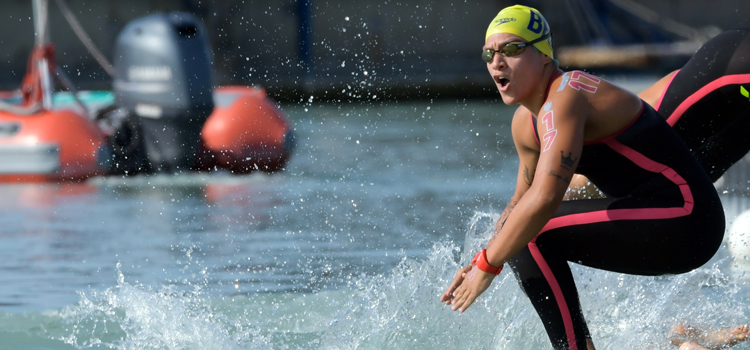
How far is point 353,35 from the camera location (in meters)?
37.0

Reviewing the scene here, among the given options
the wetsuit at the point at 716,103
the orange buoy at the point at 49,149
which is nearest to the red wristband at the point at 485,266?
the wetsuit at the point at 716,103

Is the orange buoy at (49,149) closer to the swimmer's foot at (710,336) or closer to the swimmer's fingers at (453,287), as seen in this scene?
the swimmer's foot at (710,336)

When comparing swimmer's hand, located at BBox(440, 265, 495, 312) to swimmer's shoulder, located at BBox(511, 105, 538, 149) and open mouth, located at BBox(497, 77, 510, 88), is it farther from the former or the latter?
open mouth, located at BBox(497, 77, 510, 88)

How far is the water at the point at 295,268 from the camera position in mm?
4898

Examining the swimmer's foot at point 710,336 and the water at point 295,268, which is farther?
the water at point 295,268

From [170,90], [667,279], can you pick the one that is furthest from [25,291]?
[170,90]

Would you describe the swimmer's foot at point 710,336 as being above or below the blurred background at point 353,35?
above

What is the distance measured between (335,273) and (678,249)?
10.6ft

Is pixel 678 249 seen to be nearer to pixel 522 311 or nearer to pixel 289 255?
pixel 522 311

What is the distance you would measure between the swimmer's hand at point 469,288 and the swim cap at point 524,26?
2.73ft

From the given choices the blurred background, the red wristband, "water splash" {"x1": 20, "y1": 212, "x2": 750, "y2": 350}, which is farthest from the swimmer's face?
the blurred background

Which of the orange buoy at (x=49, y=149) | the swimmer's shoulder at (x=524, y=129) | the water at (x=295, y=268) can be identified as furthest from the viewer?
the orange buoy at (x=49, y=149)

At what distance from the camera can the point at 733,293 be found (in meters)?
5.68

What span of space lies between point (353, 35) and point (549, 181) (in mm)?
33907
